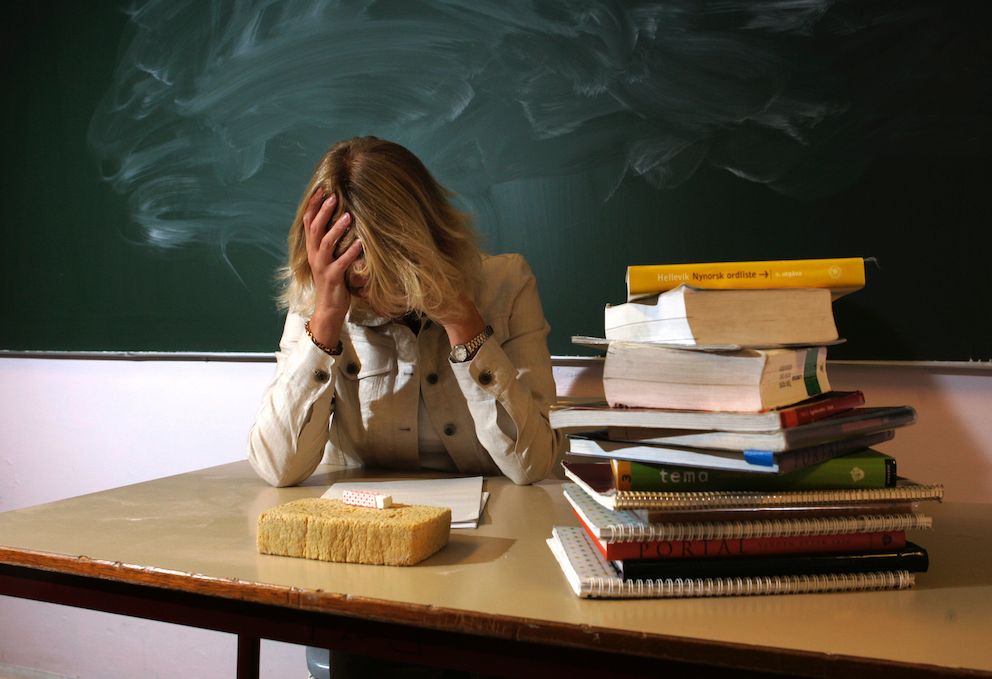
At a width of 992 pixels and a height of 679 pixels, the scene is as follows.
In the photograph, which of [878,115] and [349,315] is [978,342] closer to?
[878,115]

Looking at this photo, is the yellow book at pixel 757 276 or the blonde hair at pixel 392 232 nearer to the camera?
the yellow book at pixel 757 276

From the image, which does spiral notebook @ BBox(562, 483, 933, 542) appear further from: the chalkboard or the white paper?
the chalkboard

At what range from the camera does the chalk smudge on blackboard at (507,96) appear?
1.66 meters

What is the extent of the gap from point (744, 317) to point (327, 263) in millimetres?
866

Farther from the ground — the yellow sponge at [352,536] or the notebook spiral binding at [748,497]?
the notebook spiral binding at [748,497]

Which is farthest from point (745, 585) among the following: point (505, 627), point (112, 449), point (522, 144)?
point (112, 449)

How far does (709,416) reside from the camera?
78 centimetres

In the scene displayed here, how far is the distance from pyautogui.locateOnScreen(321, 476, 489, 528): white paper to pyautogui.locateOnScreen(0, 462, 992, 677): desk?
5cm

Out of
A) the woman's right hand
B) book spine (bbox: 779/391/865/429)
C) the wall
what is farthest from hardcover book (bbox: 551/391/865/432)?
the wall

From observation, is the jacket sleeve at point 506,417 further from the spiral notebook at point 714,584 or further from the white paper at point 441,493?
the spiral notebook at point 714,584

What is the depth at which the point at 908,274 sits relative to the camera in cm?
163

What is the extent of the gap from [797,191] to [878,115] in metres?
0.22

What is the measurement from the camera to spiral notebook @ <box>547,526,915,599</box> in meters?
0.78

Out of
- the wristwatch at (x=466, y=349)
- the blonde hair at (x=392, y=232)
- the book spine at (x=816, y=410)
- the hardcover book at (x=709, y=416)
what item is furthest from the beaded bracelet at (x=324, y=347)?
the book spine at (x=816, y=410)
